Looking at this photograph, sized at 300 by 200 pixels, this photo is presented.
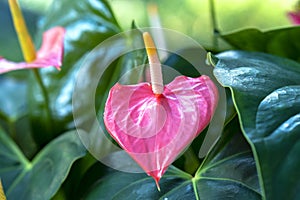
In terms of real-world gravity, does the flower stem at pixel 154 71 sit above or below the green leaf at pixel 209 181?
above

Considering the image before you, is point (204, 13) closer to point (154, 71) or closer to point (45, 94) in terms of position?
point (45, 94)

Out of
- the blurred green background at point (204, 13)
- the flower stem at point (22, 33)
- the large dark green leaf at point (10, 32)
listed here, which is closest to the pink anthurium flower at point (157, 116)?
the flower stem at point (22, 33)

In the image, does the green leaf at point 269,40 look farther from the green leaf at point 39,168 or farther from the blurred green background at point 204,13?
the blurred green background at point 204,13

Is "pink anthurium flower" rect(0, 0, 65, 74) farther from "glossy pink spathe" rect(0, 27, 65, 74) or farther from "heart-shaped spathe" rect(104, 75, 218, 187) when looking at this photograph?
"heart-shaped spathe" rect(104, 75, 218, 187)

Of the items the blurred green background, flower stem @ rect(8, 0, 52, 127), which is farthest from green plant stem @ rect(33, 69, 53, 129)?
the blurred green background

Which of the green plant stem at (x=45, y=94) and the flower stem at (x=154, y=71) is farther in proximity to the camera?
the green plant stem at (x=45, y=94)

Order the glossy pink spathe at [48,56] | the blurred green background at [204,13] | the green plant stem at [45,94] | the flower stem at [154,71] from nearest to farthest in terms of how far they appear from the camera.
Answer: the flower stem at [154,71] → the glossy pink spathe at [48,56] → the green plant stem at [45,94] → the blurred green background at [204,13]

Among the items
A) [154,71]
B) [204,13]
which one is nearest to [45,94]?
[154,71]

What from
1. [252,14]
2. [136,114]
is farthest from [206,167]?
[252,14]
